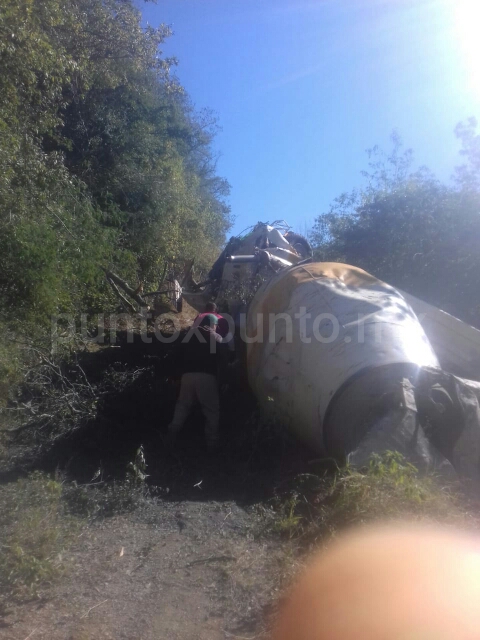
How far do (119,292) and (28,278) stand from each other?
12.6ft

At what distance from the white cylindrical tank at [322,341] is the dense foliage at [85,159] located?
3645 mm

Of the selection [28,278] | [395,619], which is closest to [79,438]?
[28,278]

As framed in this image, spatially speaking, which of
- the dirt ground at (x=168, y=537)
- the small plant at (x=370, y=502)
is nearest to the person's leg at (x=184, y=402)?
the dirt ground at (x=168, y=537)

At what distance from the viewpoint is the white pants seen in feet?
21.9

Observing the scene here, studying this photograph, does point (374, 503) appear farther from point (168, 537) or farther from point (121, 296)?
point (121, 296)

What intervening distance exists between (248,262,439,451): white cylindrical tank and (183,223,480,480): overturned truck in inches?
0.4

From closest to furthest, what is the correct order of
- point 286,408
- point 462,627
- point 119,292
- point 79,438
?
1. point 462,627
2. point 286,408
3. point 79,438
4. point 119,292

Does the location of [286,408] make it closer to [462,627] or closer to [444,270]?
[462,627]

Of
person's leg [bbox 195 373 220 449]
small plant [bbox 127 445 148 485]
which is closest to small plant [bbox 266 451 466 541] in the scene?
small plant [bbox 127 445 148 485]

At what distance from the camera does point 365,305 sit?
6008 millimetres

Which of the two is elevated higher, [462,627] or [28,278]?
[28,278]

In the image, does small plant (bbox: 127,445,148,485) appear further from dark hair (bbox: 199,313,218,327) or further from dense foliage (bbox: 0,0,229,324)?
dense foliage (bbox: 0,0,229,324)

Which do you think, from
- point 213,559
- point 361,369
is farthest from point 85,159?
point 213,559

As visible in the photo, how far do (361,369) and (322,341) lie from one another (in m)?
0.64
